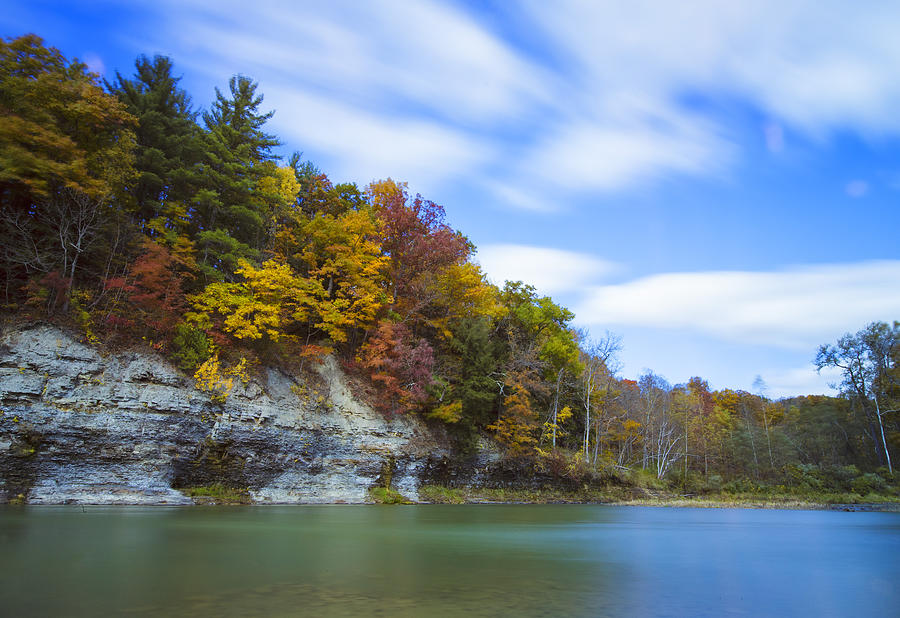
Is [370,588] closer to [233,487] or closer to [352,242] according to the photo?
[233,487]

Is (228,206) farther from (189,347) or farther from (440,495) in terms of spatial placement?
(440,495)

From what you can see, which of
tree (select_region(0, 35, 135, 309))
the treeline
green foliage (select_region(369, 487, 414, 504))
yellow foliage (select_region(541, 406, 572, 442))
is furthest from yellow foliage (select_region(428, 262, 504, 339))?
tree (select_region(0, 35, 135, 309))

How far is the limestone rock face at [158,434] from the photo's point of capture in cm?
1769

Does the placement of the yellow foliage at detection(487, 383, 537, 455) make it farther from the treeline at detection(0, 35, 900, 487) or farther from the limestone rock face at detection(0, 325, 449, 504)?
the limestone rock face at detection(0, 325, 449, 504)

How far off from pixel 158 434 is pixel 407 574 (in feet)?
57.9

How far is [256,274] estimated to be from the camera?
24.8 m

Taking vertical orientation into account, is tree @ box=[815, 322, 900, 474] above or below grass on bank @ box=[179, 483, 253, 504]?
above

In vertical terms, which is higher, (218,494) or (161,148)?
(161,148)

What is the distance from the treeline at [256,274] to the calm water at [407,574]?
1329 cm

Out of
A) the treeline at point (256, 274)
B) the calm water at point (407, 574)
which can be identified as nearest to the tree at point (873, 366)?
the treeline at point (256, 274)

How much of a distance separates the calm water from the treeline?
13.3 meters

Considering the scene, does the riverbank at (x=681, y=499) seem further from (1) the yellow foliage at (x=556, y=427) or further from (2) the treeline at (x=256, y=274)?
(1) the yellow foliage at (x=556, y=427)

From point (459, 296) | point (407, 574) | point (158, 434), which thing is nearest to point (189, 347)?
point (158, 434)

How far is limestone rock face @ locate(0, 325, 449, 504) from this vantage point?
1769 centimetres
